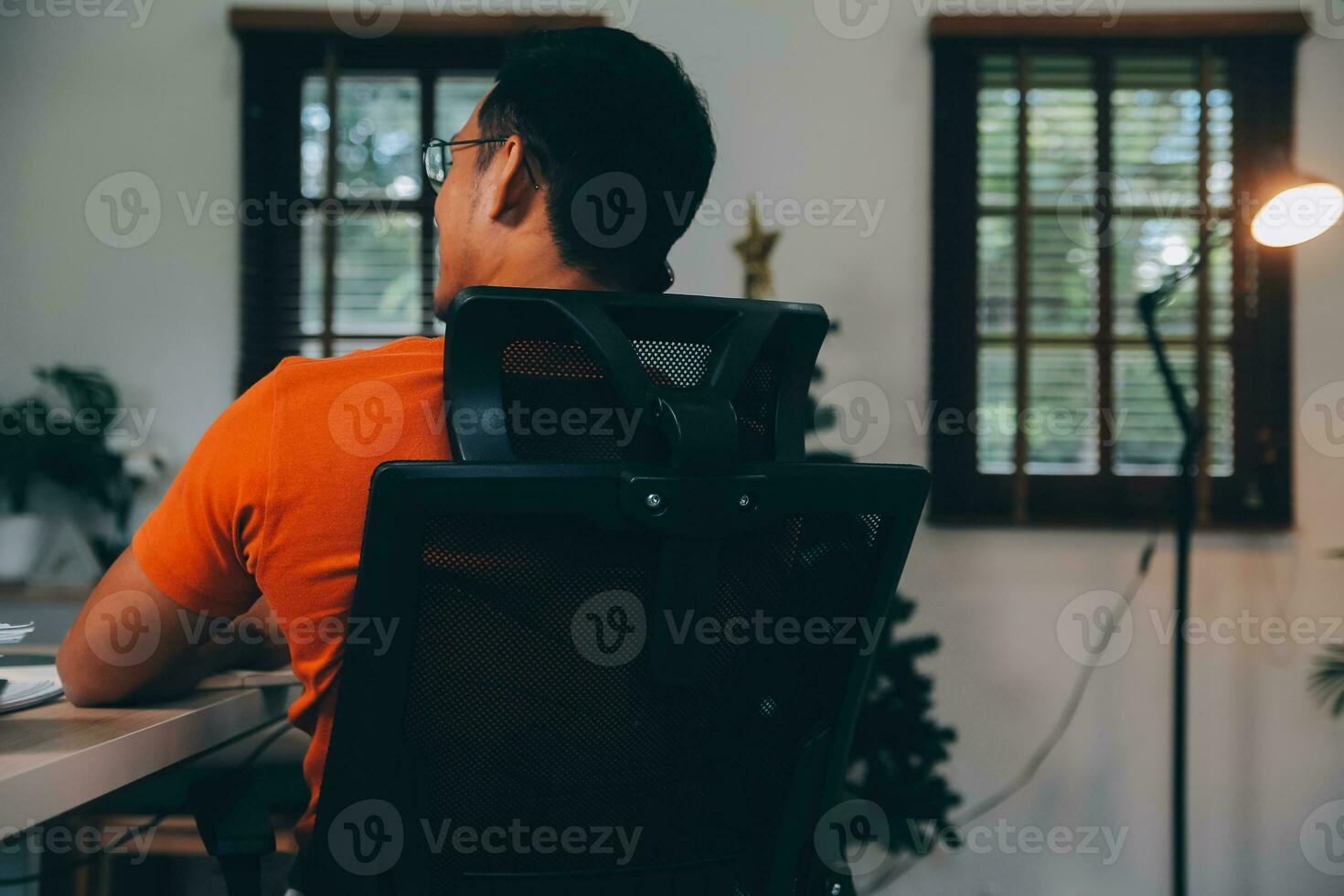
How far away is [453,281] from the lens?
0.86m

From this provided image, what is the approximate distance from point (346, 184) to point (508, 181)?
183cm

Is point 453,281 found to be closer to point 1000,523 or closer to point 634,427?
point 634,427

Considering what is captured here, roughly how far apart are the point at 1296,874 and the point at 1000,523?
1.27 meters
